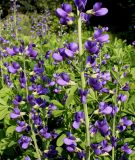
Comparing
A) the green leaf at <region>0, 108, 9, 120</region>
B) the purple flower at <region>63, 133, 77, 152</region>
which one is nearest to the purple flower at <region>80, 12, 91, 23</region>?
the purple flower at <region>63, 133, 77, 152</region>

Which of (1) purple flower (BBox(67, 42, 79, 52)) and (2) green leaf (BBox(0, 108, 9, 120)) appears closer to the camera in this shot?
(1) purple flower (BBox(67, 42, 79, 52))

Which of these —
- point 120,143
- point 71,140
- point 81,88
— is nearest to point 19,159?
point 120,143

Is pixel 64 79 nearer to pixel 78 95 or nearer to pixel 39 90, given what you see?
pixel 78 95

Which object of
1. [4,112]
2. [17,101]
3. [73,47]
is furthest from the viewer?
[4,112]

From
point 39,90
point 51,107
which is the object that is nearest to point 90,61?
point 39,90

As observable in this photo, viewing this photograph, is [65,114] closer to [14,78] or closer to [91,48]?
[91,48]

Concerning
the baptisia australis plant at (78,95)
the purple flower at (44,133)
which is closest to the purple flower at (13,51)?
the baptisia australis plant at (78,95)

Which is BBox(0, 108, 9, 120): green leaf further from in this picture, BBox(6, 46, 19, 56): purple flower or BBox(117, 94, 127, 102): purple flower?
BBox(117, 94, 127, 102): purple flower

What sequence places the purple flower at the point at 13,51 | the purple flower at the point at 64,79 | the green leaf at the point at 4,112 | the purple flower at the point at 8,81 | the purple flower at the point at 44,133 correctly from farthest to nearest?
the purple flower at the point at 8,81 < the green leaf at the point at 4,112 < the purple flower at the point at 44,133 < the purple flower at the point at 13,51 < the purple flower at the point at 64,79

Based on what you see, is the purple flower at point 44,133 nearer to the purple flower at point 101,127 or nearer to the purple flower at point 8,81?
the purple flower at point 101,127

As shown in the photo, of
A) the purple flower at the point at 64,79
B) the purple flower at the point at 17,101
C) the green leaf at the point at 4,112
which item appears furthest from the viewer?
the green leaf at the point at 4,112

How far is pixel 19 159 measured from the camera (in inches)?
125

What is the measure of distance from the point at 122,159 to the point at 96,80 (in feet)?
2.66

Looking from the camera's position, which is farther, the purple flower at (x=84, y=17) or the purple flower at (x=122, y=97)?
the purple flower at (x=122, y=97)
